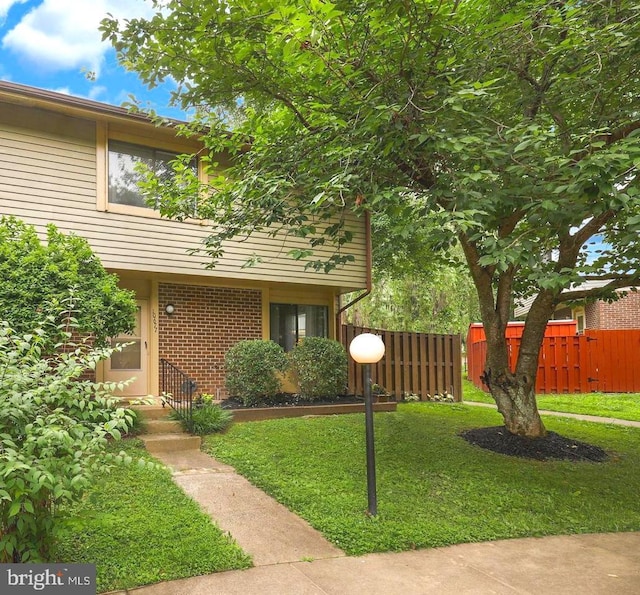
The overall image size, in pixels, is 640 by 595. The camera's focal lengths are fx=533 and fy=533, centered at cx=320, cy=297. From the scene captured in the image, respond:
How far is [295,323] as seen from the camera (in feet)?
37.1

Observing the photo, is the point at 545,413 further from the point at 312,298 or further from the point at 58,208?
the point at 58,208

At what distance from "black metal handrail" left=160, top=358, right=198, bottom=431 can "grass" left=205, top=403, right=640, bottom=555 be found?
777 mm

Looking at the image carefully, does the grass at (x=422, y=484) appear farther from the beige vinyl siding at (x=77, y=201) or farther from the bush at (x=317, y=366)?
the beige vinyl siding at (x=77, y=201)

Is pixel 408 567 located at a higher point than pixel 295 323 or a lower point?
lower

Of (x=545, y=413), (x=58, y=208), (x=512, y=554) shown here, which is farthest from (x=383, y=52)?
(x=545, y=413)

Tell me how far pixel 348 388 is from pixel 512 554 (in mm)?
7229

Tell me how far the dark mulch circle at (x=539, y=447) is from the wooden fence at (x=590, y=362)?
7.47m

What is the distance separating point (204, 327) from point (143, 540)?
6.36 m

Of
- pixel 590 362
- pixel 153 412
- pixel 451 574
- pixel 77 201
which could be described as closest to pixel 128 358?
pixel 153 412

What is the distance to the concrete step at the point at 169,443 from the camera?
6.84 meters

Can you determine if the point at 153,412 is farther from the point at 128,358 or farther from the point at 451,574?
the point at 451,574

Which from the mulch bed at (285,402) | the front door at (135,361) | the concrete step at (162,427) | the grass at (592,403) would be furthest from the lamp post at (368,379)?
the grass at (592,403)

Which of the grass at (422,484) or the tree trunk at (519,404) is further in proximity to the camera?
the tree trunk at (519,404)

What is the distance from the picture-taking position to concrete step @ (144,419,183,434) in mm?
7538
